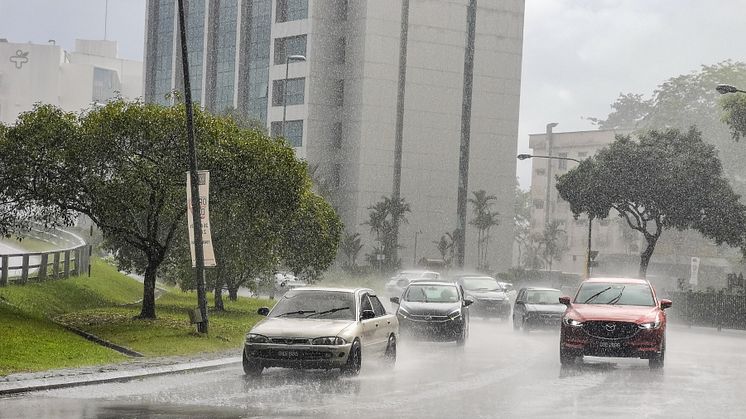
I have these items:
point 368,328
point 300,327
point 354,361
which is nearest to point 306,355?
point 300,327

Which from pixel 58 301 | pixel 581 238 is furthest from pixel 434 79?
pixel 58 301

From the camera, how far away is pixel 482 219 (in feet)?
354

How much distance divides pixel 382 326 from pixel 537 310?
17.4 m

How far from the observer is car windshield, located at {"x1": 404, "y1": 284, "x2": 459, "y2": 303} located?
30.6 metres

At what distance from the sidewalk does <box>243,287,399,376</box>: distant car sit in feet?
6.01

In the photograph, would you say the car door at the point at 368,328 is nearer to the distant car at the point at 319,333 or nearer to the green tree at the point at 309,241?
the distant car at the point at 319,333

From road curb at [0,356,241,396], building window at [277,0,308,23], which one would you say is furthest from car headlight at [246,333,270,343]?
building window at [277,0,308,23]

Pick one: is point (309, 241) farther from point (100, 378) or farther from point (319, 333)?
point (100, 378)

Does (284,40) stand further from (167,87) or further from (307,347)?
(307,347)

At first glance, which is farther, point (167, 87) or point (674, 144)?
point (167, 87)

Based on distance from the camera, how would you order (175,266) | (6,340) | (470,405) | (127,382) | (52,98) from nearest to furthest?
(470,405) → (127,382) → (6,340) → (175,266) → (52,98)

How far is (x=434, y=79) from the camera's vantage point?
369 feet

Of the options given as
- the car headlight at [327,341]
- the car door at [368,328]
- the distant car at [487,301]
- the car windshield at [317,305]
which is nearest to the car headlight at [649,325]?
the car door at [368,328]

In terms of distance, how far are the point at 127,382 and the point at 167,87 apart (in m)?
112
